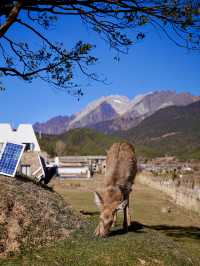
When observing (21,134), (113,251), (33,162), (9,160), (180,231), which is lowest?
(180,231)

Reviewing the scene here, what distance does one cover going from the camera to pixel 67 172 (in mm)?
55875

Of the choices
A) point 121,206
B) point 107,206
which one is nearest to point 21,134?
point 107,206

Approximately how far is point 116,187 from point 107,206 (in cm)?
100

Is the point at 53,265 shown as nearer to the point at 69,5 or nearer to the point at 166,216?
the point at 69,5

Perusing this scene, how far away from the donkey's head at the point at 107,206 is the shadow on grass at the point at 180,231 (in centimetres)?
431

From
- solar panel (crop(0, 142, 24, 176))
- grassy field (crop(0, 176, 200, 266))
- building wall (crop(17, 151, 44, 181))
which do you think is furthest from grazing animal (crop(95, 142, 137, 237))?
building wall (crop(17, 151, 44, 181))

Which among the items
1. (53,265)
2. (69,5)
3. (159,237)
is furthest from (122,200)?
(69,5)

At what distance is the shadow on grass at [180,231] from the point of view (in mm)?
16312

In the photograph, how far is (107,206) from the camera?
12602mm

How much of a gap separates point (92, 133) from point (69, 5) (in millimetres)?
189075

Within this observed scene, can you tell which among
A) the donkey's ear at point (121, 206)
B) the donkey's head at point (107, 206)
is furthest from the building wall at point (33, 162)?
the donkey's ear at point (121, 206)

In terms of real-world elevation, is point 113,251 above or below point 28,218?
below

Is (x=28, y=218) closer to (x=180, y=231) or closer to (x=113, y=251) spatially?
(x=113, y=251)

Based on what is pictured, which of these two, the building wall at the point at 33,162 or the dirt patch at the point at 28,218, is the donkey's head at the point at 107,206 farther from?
the building wall at the point at 33,162
